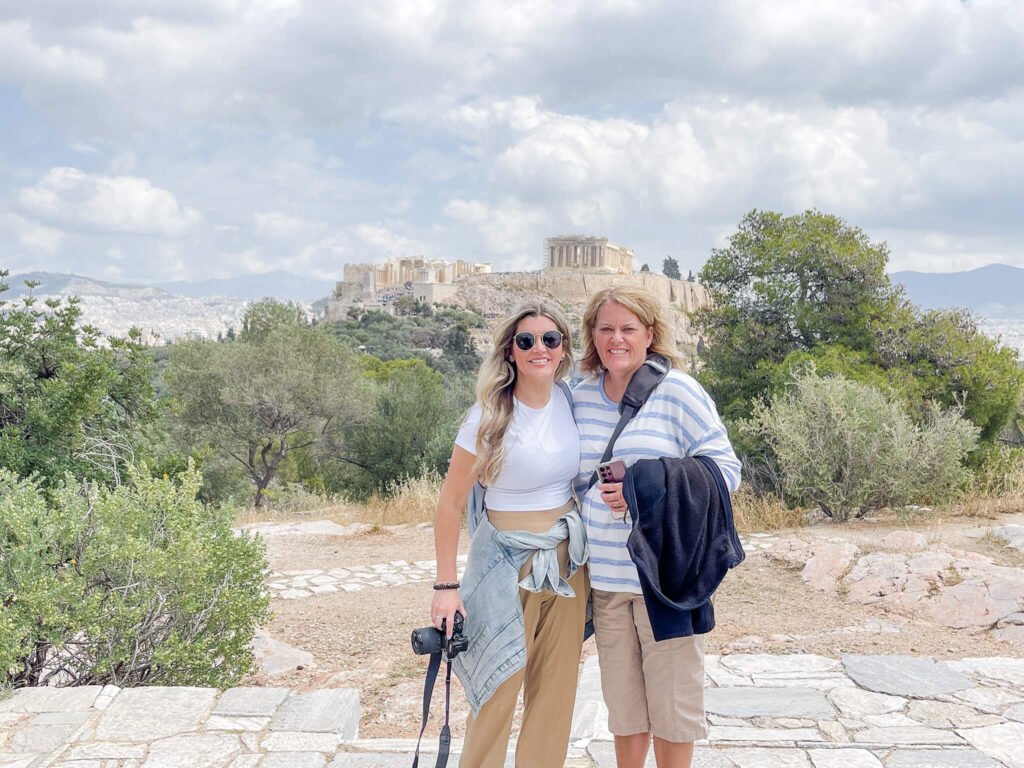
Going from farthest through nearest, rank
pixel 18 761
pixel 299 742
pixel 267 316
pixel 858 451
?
pixel 267 316, pixel 858 451, pixel 299 742, pixel 18 761

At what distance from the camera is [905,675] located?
3.41m

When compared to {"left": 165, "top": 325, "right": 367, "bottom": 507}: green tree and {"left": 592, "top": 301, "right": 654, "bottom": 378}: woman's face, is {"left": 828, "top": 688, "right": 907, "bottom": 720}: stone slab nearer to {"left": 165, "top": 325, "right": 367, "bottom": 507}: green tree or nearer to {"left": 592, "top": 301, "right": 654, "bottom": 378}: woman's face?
{"left": 592, "top": 301, "right": 654, "bottom": 378}: woman's face

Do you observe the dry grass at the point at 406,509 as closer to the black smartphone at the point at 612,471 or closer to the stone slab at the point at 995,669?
the stone slab at the point at 995,669

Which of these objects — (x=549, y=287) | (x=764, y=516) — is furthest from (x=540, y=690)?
(x=549, y=287)

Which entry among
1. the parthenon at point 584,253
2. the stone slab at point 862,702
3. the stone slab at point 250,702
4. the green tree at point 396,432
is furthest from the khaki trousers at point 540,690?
the parthenon at point 584,253

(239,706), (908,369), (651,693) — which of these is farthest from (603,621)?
(908,369)

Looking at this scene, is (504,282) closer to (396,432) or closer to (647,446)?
(396,432)

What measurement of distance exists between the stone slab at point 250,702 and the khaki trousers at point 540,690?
106 centimetres

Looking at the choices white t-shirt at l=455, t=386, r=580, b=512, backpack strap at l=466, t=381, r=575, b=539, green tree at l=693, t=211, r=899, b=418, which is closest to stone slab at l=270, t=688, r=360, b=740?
backpack strap at l=466, t=381, r=575, b=539

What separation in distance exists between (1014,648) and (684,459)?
10.5ft

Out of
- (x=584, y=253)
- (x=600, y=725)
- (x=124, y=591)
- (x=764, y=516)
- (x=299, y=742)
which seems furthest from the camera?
(x=584, y=253)

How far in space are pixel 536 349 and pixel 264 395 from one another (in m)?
14.3

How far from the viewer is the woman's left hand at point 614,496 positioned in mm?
2070

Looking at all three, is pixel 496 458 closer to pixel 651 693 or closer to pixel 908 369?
pixel 651 693
